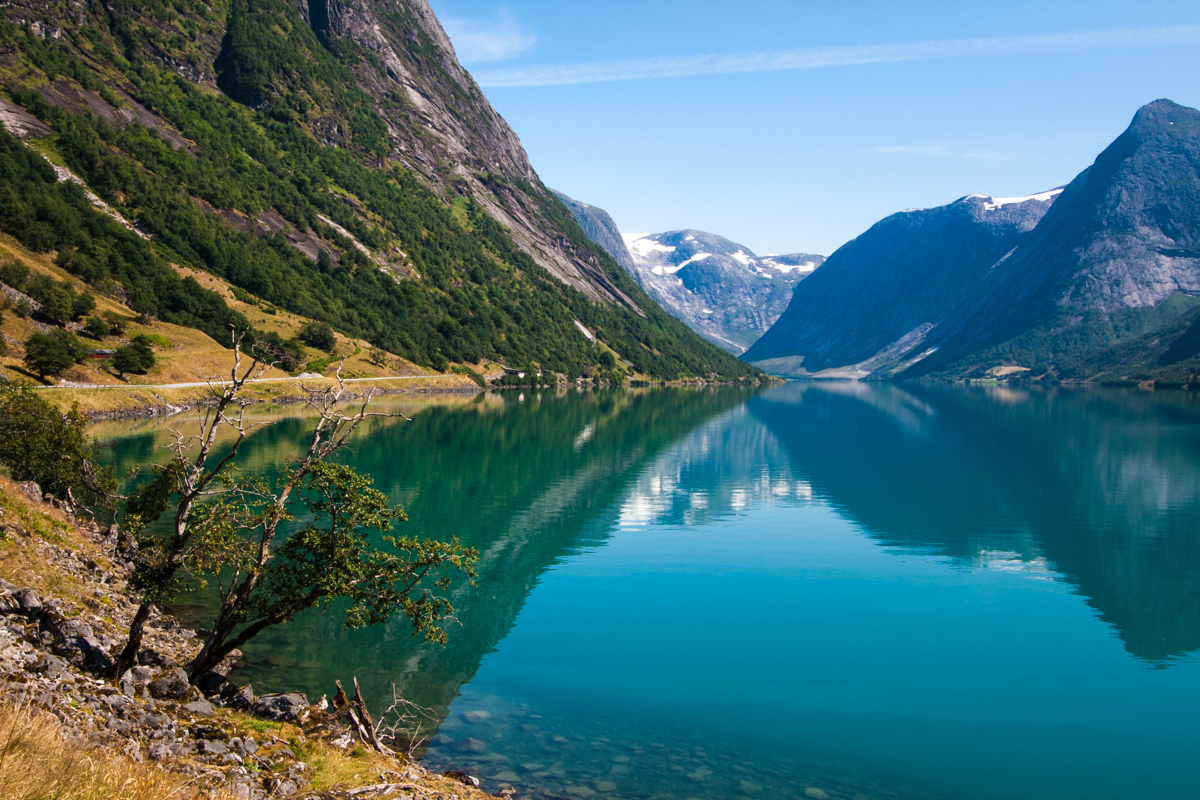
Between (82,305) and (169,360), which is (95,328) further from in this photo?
(169,360)

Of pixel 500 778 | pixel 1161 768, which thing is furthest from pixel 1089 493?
pixel 500 778

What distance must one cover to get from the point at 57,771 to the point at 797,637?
24.4 meters

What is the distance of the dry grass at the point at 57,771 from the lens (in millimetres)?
8656

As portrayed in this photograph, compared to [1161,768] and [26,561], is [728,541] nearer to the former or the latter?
[1161,768]

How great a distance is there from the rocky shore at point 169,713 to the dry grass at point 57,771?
2.18ft

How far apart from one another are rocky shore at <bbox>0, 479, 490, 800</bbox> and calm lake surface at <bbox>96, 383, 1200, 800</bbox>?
3.06m

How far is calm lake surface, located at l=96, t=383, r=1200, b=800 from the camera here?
19.3m

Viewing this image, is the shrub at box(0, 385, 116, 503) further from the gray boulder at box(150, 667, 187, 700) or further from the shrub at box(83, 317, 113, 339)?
the shrub at box(83, 317, 113, 339)

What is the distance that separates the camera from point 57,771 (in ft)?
30.1

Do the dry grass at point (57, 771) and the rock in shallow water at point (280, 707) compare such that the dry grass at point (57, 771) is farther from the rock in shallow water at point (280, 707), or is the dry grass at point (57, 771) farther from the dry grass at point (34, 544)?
the dry grass at point (34, 544)

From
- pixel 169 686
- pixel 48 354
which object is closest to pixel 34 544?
pixel 169 686

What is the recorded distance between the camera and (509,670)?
25.2 metres

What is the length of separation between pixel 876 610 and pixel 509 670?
16.2m

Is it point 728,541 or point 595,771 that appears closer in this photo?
point 595,771
